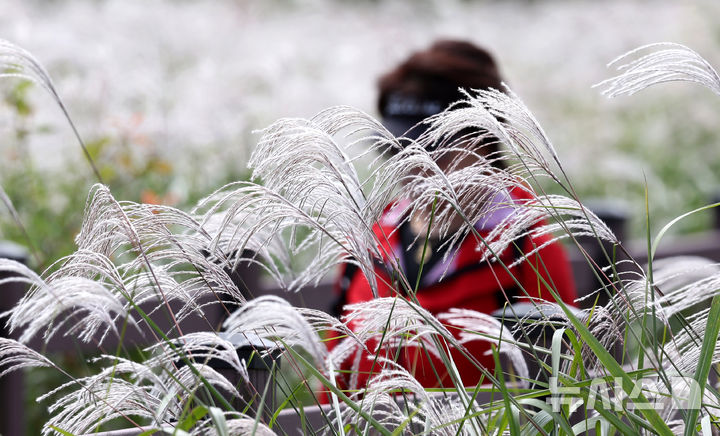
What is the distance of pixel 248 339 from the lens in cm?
134

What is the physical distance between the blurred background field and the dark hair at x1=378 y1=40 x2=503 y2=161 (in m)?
0.45

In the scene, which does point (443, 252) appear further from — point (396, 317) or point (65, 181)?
point (65, 181)

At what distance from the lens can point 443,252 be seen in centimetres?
254

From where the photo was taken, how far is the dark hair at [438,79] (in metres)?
2.73

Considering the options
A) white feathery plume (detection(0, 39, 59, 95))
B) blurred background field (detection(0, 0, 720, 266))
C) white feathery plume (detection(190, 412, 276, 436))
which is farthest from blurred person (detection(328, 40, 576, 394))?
white feathery plume (detection(0, 39, 59, 95))

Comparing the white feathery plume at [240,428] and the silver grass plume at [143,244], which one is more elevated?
the silver grass plume at [143,244]

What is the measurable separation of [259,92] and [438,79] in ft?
9.42

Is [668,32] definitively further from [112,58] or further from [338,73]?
[112,58]

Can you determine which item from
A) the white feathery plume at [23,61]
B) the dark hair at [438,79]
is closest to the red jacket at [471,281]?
the dark hair at [438,79]

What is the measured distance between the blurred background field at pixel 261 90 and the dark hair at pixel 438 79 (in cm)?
45

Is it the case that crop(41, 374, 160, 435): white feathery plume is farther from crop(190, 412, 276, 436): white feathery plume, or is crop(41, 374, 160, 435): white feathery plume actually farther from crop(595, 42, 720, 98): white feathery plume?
crop(595, 42, 720, 98): white feathery plume

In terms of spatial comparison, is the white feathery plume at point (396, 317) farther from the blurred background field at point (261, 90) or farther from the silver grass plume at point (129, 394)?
the blurred background field at point (261, 90)

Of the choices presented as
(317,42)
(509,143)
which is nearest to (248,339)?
(509,143)

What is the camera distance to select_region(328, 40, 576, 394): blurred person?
7.68ft
